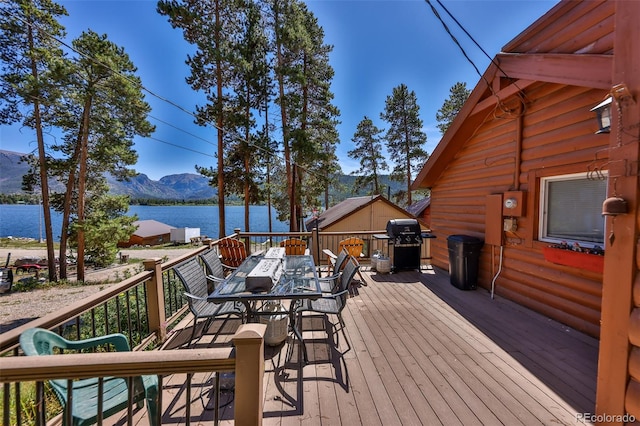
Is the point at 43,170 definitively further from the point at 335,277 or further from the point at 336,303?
the point at 336,303

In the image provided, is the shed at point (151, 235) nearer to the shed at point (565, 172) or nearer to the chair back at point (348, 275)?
the chair back at point (348, 275)

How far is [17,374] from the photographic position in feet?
3.33

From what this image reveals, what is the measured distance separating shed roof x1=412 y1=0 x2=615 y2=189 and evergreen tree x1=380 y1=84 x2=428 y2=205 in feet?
43.9

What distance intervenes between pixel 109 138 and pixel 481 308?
14.4 m

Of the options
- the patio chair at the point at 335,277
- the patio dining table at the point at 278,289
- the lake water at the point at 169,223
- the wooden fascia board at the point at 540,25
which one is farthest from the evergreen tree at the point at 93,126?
the wooden fascia board at the point at 540,25

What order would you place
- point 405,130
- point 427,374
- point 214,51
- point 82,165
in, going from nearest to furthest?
point 427,374 → point 214,51 → point 82,165 → point 405,130

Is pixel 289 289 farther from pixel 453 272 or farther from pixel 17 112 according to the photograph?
pixel 17 112

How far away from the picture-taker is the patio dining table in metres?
2.36

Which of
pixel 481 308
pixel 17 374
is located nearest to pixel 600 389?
pixel 481 308

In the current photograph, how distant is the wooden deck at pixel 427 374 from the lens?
1805mm

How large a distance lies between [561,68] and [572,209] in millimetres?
1653

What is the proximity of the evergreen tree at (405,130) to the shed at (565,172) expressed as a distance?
13.3 m

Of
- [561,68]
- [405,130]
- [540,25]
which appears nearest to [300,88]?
[405,130]

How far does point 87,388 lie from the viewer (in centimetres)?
151
